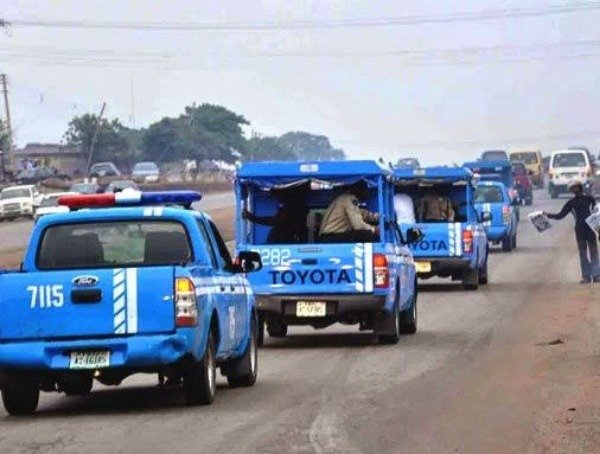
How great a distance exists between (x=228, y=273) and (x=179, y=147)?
Answer: 516ft

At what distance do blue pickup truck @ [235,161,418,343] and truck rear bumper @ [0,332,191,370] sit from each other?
7529 mm

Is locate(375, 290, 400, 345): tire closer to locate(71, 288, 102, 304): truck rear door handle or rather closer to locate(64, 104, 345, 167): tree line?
locate(71, 288, 102, 304): truck rear door handle

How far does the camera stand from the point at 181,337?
15094 millimetres

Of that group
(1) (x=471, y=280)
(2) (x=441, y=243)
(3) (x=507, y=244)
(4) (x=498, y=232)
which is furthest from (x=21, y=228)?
(2) (x=441, y=243)

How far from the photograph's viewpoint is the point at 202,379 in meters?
15.7

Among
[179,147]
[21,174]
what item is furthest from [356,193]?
[179,147]

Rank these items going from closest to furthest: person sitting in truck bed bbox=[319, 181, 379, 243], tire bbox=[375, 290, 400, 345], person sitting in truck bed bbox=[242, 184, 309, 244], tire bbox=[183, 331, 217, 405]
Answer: tire bbox=[183, 331, 217, 405], tire bbox=[375, 290, 400, 345], person sitting in truck bed bbox=[319, 181, 379, 243], person sitting in truck bed bbox=[242, 184, 309, 244]

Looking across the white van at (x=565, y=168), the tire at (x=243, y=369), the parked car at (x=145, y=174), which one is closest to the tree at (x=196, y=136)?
the parked car at (x=145, y=174)

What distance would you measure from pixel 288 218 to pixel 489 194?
2449 centimetres

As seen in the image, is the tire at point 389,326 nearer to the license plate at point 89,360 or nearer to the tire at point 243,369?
the tire at point 243,369

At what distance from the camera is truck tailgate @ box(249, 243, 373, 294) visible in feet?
73.7

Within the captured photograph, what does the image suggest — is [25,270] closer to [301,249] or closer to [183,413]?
[183,413]

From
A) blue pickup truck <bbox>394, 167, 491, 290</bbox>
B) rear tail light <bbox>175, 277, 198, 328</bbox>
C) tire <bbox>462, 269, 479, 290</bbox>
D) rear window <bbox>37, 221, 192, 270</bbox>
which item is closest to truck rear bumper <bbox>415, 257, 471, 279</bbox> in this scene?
blue pickup truck <bbox>394, 167, 491, 290</bbox>

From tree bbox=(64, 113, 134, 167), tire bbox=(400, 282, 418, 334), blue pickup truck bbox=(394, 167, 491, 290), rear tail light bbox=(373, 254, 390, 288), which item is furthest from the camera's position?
tree bbox=(64, 113, 134, 167)
